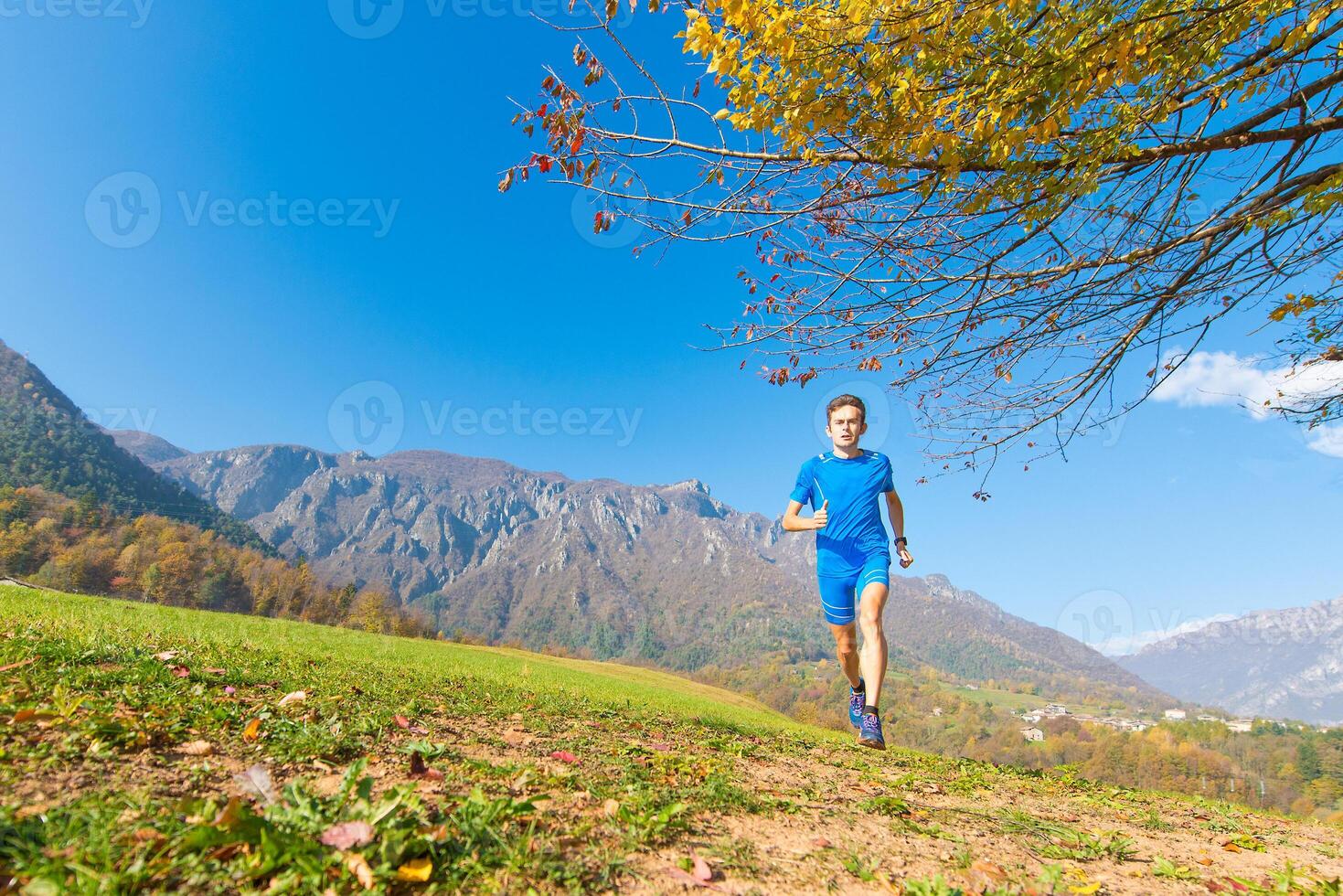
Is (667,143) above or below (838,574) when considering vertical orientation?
above

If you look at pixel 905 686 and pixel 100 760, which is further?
pixel 905 686

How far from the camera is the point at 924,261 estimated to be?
494cm

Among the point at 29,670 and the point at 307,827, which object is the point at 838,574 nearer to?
the point at 307,827

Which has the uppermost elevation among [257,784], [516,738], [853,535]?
[853,535]

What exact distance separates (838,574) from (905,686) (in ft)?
567

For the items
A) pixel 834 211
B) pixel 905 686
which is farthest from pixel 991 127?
pixel 905 686

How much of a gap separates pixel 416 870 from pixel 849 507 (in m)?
5.55

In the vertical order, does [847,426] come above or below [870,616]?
above

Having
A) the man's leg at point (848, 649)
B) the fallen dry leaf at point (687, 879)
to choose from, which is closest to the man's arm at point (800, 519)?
the man's leg at point (848, 649)

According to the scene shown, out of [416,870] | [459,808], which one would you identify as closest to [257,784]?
[459,808]

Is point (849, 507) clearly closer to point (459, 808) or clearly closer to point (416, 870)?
point (459, 808)

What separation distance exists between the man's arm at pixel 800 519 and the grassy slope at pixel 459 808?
243 cm

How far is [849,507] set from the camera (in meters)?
6.35

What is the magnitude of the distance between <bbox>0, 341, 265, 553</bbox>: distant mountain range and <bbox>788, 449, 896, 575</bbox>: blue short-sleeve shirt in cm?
15769
